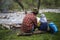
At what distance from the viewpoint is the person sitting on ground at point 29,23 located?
5.46ft

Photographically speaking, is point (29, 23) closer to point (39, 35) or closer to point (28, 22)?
point (28, 22)

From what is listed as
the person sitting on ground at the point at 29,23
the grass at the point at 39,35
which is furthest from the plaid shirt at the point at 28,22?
the grass at the point at 39,35

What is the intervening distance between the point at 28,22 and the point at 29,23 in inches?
0.6

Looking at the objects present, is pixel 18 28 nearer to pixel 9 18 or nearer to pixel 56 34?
pixel 9 18

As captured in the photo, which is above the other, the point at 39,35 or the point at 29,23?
the point at 29,23

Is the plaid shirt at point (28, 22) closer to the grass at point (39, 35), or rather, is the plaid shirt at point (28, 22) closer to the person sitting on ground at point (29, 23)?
the person sitting on ground at point (29, 23)

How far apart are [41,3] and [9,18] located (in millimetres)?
388

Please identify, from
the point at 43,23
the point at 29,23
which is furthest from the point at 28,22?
the point at 43,23

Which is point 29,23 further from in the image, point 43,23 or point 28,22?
point 43,23

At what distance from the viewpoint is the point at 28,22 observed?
66.5 inches

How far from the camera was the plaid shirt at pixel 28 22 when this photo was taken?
167cm

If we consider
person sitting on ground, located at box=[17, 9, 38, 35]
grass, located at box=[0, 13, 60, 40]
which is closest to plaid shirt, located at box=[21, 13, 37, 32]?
person sitting on ground, located at box=[17, 9, 38, 35]

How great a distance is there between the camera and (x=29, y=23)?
66.5 inches

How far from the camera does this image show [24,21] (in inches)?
65.6
